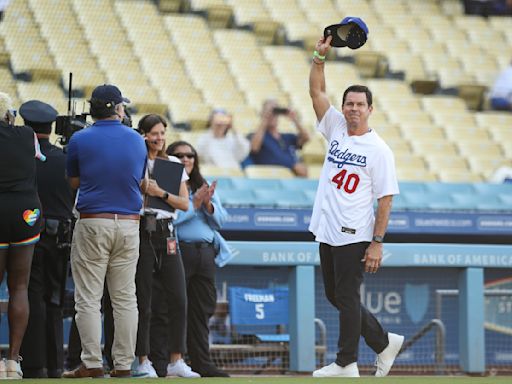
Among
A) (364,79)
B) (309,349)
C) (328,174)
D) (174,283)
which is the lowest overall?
(309,349)

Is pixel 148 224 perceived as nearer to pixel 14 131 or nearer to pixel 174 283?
pixel 174 283

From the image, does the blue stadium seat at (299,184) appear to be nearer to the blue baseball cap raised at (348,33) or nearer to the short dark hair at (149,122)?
the short dark hair at (149,122)

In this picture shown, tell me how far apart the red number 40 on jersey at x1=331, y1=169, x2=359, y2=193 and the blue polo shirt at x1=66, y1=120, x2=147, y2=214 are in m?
1.25

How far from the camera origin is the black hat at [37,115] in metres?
7.38

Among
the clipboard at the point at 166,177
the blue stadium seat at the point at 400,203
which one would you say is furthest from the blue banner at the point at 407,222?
the clipboard at the point at 166,177

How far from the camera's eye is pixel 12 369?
6.64m

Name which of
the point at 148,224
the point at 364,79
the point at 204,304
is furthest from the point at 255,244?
the point at 364,79

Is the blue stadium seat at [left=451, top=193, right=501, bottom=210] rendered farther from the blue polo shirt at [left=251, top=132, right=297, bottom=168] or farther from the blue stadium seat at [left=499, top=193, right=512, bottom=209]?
the blue polo shirt at [left=251, top=132, right=297, bottom=168]

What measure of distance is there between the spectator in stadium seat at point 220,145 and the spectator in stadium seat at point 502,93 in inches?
213

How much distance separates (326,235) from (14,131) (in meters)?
1.94

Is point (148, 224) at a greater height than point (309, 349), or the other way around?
point (148, 224)

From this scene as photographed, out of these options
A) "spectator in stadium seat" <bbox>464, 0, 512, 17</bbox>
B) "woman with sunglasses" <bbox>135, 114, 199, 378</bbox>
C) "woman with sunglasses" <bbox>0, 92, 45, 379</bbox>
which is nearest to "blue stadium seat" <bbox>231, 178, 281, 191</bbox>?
"woman with sunglasses" <bbox>135, 114, 199, 378</bbox>

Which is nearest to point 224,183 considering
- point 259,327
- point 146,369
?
point 259,327

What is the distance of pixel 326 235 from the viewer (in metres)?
7.12
